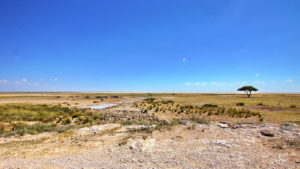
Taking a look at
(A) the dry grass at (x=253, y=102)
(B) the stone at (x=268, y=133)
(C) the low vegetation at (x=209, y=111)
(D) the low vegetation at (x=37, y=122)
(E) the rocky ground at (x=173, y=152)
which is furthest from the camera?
(C) the low vegetation at (x=209, y=111)

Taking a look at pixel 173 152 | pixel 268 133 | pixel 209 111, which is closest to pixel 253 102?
pixel 209 111

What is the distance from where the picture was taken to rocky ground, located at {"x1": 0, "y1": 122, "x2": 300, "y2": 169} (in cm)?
538

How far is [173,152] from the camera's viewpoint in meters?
6.48

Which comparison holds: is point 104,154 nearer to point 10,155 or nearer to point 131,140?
point 131,140

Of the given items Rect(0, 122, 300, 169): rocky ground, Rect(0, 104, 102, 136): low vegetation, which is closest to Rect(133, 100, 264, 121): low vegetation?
Rect(0, 122, 300, 169): rocky ground

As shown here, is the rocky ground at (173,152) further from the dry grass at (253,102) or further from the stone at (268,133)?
the dry grass at (253,102)

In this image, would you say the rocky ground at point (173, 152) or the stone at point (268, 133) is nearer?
the rocky ground at point (173, 152)

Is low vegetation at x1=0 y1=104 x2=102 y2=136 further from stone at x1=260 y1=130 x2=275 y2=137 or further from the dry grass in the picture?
stone at x1=260 y1=130 x2=275 y2=137

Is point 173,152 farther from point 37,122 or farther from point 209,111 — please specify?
point 209,111

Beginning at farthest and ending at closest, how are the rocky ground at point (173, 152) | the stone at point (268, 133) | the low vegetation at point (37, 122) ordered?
the low vegetation at point (37, 122) → the stone at point (268, 133) → the rocky ground at point (173, 152)

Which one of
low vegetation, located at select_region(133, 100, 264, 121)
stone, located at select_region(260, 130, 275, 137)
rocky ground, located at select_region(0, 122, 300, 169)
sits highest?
stone, located at select_region(260, 130, 275, 137)

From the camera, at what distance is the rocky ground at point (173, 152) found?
17.6 ft

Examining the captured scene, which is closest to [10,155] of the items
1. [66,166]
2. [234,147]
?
[66,166]

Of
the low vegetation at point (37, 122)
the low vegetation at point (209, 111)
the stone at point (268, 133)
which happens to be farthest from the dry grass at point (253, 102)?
the low vegetation at point (37, 122)
